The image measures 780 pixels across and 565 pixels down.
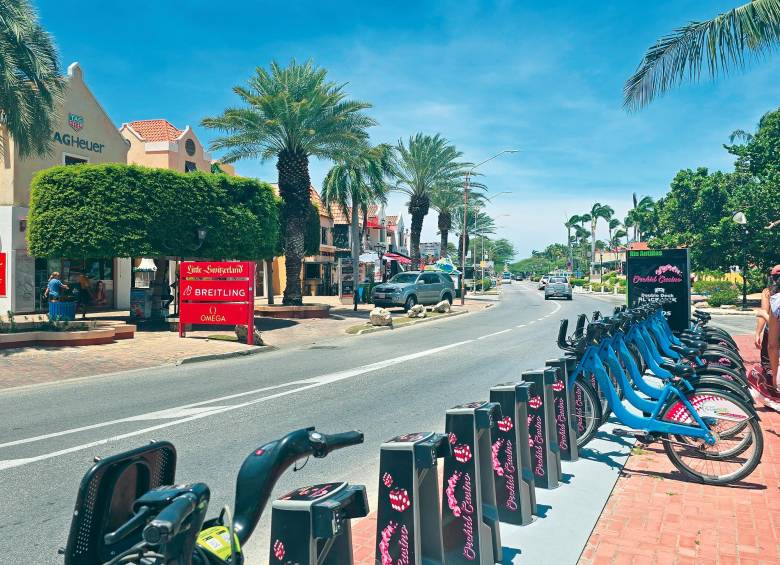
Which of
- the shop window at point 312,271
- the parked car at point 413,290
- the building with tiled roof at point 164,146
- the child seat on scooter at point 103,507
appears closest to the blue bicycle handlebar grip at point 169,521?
the child seat on scooter at point 103,507

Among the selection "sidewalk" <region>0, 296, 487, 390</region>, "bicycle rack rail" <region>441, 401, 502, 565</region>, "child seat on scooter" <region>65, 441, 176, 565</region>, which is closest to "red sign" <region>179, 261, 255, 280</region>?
"sidewalk" <region>0, 296, 487, 390</region>

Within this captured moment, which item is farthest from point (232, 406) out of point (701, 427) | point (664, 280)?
point (664, 280)

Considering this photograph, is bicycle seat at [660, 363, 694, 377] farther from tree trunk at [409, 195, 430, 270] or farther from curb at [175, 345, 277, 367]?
tree trunk at [409, 195, 430, 270]

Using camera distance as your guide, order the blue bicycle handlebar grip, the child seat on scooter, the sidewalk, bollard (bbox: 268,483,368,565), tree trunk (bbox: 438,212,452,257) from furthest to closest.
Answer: tree trunk (bbox: 438,212,452,257)
the sidewalk
bollard (bbox: 268,483,368,565)
the child seat on scooter
the blue bicycle handlebar grip

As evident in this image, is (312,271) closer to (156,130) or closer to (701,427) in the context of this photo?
(156,130)

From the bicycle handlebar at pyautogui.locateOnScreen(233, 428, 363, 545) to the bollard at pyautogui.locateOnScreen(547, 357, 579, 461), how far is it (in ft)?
11.6

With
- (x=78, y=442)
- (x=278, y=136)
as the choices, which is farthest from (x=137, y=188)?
(x=78, y=442)

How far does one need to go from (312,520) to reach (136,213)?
18204 mm

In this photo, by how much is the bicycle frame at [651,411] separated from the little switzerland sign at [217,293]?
12.1 m

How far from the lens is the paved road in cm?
494

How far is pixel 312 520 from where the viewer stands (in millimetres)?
2178

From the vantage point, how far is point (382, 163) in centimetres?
3844

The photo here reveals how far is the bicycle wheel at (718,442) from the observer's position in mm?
4848

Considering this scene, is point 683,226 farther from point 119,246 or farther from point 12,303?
point 12,303
